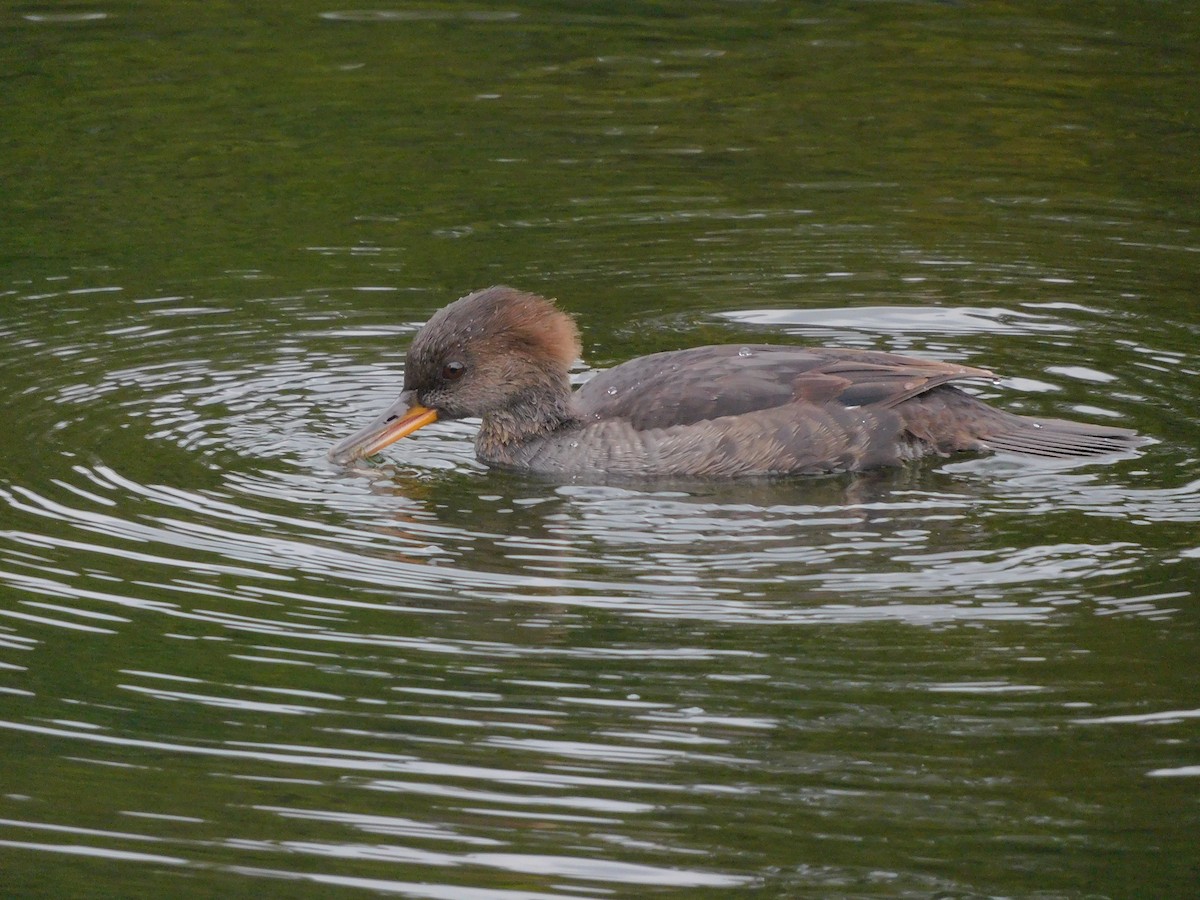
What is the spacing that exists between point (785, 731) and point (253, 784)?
1.78 m

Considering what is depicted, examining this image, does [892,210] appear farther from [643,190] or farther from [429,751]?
[429,751]

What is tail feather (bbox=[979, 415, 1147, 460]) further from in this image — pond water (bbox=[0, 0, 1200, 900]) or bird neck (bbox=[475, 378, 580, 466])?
bird neck (bbox=[475, 378, 580, 466])

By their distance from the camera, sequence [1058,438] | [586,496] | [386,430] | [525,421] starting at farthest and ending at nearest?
[525,421]
[386,430]
[1058,438]
[586,496]

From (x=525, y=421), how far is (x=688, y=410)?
3.07 ft

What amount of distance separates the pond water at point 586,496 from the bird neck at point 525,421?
0.30 m

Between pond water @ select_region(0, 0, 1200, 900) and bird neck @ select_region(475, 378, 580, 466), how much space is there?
0.30 metres

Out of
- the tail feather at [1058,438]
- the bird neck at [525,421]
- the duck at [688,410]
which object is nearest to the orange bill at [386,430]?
the duck at [688,410]

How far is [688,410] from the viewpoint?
390 inches

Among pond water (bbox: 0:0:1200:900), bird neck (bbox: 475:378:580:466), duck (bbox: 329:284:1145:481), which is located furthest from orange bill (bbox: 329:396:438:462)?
bird neck (bbox: 475:378:580:466)

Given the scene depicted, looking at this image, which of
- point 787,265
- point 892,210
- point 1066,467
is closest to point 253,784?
point 1066,467

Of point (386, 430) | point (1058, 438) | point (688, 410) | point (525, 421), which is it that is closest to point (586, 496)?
point (688, 410)

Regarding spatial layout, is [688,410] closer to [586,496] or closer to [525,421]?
[586,496]

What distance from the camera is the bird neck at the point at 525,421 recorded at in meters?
10.3

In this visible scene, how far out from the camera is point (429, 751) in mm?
6578
